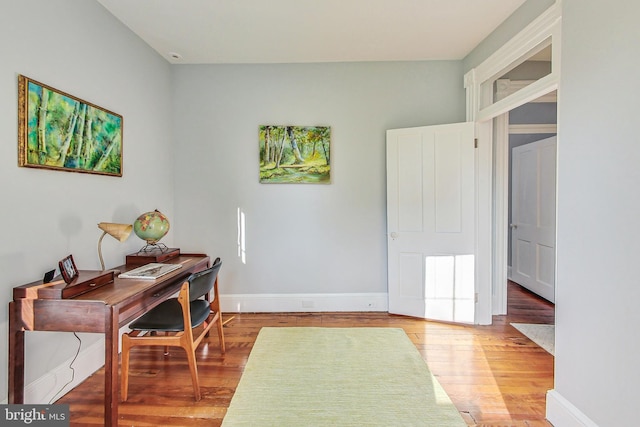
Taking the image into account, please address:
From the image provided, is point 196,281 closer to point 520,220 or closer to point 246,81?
point 246,81

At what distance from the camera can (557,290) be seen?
5.59ft

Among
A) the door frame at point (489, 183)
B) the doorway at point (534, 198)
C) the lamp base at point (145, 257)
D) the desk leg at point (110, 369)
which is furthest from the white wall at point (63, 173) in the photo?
the doorway at point (534, 198)

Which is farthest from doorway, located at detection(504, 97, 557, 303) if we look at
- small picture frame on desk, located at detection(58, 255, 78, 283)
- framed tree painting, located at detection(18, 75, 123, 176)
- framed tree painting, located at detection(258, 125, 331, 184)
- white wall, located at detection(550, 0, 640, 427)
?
small picture frame on desk, located at detection(58, 255, 78, 283)

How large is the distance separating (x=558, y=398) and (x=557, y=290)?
613 mm

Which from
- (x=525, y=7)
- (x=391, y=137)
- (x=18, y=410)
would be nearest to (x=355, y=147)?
(x=391, y=137)

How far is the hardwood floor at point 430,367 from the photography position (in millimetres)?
1745

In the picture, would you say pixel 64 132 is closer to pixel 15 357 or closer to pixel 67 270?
pixel 67 270

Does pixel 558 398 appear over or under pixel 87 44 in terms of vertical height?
under

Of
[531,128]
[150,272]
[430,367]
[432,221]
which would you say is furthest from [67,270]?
[531,128]

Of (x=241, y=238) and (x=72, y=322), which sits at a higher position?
(x=241, y=238)

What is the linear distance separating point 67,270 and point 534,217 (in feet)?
16.0

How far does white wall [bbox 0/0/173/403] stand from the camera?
63.4 inches

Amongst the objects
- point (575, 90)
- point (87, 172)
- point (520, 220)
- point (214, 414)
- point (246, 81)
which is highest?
point (246, 81)

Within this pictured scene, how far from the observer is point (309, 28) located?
2.56m
